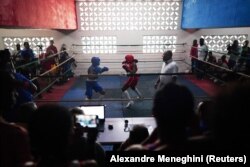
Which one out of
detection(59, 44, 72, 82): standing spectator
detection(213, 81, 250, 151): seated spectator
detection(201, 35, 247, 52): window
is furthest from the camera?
detection(201, 35, 247, 52): window

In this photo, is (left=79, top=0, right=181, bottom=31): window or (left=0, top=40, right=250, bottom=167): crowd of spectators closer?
(left=0, top=40, right=250, bottom=167): crowd of spectators

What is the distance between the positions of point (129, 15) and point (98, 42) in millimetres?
1609

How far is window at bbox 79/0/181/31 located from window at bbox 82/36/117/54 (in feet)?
1.22

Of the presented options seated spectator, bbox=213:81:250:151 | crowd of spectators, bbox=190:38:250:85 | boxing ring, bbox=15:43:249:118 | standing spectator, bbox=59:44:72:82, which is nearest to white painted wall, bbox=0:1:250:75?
boxing ring, bbox=15:43:249:118

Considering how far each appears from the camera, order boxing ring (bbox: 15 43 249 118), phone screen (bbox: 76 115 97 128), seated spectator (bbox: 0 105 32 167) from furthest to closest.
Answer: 1. boxing ring (bbox: 15 43 249 118)
2. phone screen (bbox: 76 115 97 128)
3. seated spectator (bbox: 0 105 32 167)

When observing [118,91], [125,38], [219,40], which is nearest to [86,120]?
[118,91]

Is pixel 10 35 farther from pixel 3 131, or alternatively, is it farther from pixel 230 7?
pixel 3 131

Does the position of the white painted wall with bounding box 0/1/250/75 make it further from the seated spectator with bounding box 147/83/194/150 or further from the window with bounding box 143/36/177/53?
the seated spectator with bounding box 147/83/194/150

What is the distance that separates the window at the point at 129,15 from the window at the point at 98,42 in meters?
0.37

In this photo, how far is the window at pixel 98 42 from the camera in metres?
8.69

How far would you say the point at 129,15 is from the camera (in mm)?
8477

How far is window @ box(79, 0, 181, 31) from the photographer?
834cm

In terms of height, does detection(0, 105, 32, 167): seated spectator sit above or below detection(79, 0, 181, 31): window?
below

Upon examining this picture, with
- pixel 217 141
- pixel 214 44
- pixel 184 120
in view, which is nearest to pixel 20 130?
pixel 184 120
